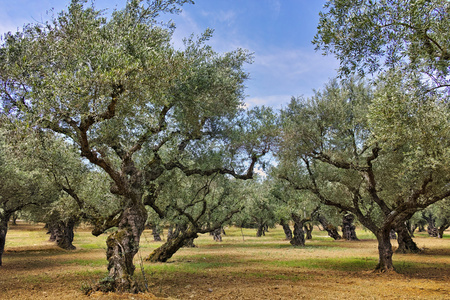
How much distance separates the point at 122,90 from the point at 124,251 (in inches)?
234

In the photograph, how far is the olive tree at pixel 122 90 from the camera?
28.6 feet

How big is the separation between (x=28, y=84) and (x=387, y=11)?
11111mm

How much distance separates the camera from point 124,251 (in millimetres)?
11031

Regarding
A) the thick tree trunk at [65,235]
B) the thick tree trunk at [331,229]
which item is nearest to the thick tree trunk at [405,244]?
the thick tree trunk at [331,229]

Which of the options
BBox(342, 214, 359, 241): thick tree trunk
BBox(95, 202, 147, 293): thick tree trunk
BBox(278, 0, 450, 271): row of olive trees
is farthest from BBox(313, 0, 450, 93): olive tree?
BBox(342, 214, 359, 241): thick tree trunk

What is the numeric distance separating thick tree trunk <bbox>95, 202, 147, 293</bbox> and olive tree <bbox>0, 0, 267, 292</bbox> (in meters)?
0.04

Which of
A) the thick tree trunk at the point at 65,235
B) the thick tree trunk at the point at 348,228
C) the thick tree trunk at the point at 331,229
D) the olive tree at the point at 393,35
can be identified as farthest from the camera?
the thick tree trunk at the point at 331,229

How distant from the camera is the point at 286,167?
18938mm

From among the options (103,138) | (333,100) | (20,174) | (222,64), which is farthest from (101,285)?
(333,100)

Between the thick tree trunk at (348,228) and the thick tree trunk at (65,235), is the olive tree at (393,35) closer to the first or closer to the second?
the thick tree trunk at (65,235)

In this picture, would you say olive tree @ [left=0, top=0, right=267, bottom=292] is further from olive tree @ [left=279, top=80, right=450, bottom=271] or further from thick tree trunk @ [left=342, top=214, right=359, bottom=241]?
thick tree trunk @ [left=342, top=214, right=359, bottom=241]

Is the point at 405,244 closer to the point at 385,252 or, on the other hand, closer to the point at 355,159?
the point at 385,252

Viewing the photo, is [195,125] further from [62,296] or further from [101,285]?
[62,296]

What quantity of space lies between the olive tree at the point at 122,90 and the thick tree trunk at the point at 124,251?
A: 0.04 meters
